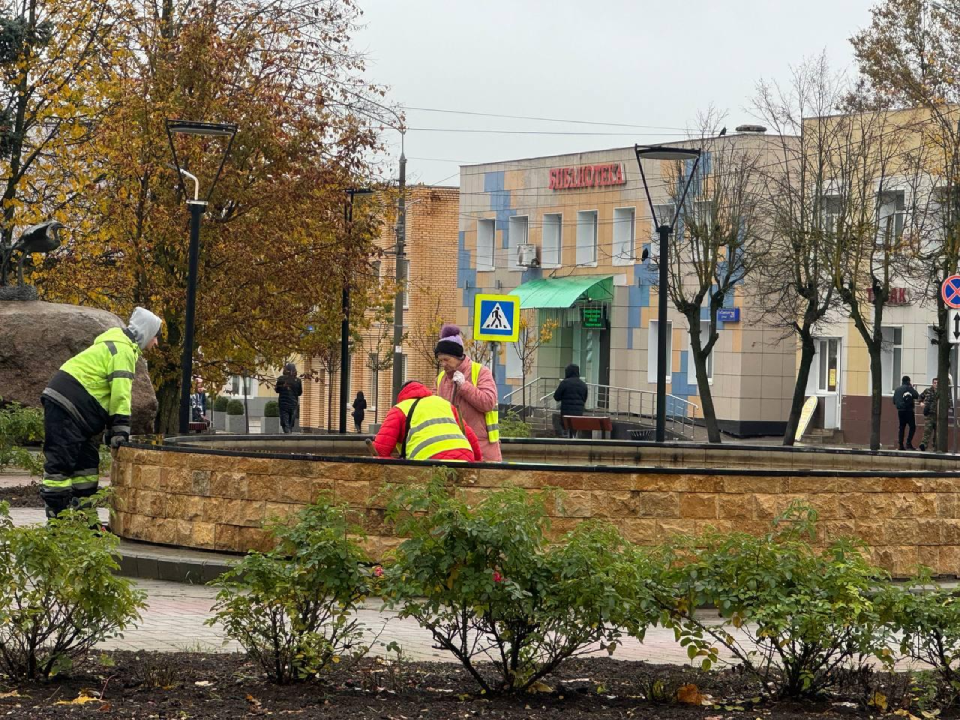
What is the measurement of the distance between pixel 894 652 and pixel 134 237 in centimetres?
2128

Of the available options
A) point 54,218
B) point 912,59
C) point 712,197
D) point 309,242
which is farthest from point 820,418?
point 54,218

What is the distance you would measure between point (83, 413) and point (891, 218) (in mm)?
27389

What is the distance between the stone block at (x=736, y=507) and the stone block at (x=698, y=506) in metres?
0.04

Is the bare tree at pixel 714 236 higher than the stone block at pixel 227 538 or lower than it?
higher

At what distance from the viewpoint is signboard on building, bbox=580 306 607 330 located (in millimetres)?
52562

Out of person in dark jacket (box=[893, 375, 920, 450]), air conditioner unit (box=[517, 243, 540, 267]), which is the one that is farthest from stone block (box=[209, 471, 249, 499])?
air conditioner unit (box=[517, 243, 540, 267])

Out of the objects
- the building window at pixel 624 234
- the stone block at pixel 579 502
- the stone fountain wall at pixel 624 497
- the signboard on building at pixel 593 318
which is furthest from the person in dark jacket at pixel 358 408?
the stone block at pixel 579 502

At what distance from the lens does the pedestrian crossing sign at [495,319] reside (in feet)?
89.4

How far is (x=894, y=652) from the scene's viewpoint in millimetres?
7121

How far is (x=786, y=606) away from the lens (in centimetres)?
694

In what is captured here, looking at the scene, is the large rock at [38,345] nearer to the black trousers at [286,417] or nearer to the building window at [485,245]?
the black trousers at [286,417]

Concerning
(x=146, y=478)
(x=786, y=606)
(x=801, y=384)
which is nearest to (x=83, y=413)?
(x=146, y=478)

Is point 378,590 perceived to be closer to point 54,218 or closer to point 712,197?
point 54,218

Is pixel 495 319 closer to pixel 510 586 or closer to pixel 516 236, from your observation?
pixel 510 586
